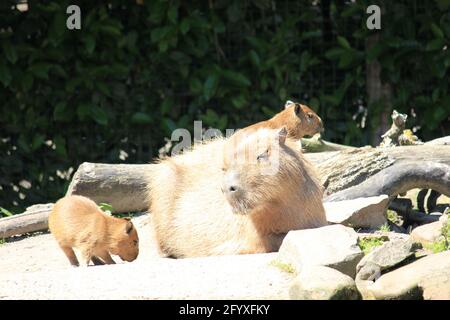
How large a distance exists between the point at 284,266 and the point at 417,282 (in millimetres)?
819

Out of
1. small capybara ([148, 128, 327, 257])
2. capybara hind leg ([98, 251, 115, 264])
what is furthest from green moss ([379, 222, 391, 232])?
capybara hind leg ([98, 251, 115, 264])

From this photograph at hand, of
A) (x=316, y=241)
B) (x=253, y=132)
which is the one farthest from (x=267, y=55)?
(x=316, y=241)

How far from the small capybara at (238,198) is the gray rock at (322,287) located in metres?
1.05

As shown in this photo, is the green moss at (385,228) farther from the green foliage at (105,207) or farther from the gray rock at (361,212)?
the green foliage at (105,207)

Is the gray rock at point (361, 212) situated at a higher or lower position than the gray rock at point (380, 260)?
lower

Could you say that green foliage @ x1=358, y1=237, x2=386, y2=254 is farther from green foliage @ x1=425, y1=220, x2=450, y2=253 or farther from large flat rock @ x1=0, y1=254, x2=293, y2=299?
large flat rock @ x1=0, y1=254, x2=293, y2=299

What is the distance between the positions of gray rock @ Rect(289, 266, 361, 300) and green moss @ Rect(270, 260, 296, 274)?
0.47m

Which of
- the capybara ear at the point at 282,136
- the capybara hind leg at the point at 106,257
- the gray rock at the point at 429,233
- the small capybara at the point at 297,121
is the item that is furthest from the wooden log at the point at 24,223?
the gray rock at the point at 429,233

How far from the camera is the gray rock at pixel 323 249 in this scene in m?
5.03

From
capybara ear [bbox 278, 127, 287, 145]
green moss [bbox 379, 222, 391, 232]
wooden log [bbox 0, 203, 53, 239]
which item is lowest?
wooden log [bbox 0, 203, 53, 239]

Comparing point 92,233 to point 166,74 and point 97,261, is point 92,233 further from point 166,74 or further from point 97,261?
point 166,74

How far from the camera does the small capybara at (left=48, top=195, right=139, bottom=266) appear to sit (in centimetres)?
629

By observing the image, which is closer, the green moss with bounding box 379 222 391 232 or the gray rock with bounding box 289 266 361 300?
the gray rock with bounding box 289 266 361 300

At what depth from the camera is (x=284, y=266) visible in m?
5.16
